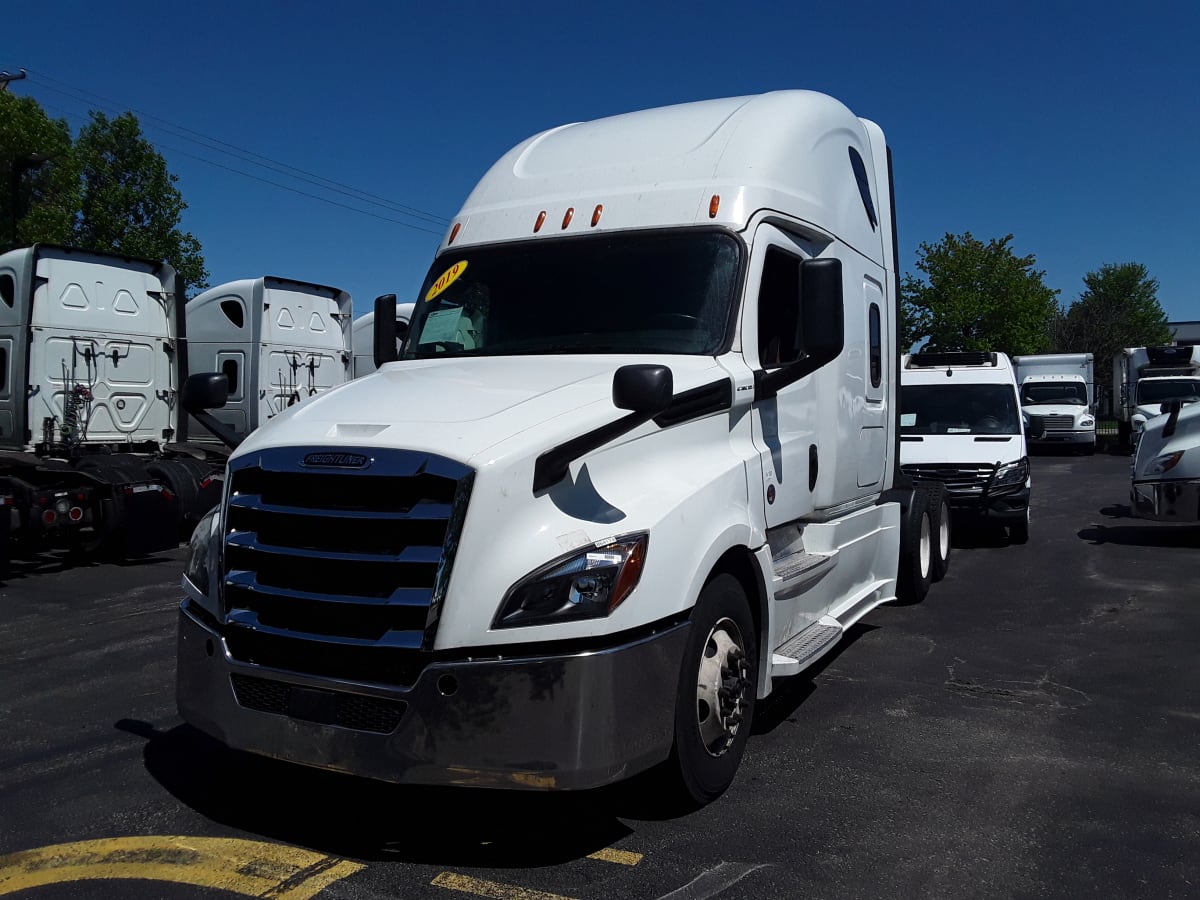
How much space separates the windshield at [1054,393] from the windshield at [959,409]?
775 inches

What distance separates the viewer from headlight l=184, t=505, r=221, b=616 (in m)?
4.17

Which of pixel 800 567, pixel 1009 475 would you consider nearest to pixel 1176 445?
pixel 1009 475

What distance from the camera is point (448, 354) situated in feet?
17.8

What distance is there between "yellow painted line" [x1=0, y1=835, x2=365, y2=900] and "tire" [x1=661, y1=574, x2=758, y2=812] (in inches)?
50.8

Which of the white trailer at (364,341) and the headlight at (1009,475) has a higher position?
the white trailer at (364,341)

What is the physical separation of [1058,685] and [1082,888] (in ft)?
9.69

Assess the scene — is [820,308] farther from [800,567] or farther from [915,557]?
[915,557]

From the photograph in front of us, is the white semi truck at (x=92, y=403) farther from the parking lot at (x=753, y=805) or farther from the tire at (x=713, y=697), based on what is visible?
the tire at (x=713, y=697)

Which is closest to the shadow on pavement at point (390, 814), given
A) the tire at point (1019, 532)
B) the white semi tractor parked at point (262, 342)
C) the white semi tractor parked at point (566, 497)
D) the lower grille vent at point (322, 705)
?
the white semi tractor parked at point (566, 497)

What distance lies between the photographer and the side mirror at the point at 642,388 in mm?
3826

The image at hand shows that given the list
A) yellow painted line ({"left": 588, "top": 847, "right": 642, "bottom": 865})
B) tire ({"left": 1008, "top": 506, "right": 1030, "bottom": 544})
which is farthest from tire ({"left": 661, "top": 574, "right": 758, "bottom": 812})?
tire ({"left": 1008, "top": 506, "right": 1030, "bottom": 544})

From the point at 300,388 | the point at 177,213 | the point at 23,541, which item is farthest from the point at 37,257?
the point at 177,213

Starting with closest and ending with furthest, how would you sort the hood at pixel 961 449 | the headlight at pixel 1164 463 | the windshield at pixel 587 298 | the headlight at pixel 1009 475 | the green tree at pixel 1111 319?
the windshield at pixel 587 298, the headlight at pixel 1164 463, the headlight at pixel 1009 475, the hood at pixel 961 449, the green tree at pixel 1111 319

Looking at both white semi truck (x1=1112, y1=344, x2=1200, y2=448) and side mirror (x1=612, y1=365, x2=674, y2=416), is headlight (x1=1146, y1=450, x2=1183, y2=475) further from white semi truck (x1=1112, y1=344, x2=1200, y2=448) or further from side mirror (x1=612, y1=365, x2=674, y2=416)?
white semi truck (x1=1112, y1=344, x2=1200, y2=448)
